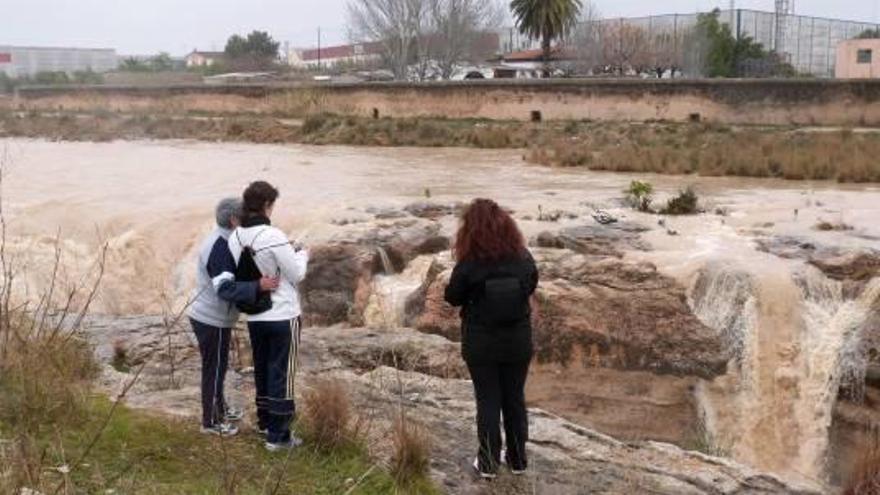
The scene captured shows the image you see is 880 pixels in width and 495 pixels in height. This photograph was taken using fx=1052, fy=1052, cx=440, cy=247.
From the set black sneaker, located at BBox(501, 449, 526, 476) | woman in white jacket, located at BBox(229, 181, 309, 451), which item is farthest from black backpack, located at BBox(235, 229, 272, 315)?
black sneaker, located at BBox(501, 449, 526, 476)

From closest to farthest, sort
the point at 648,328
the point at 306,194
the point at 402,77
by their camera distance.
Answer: the point at 648,328 < the point at 306,194 < the point at 402,77

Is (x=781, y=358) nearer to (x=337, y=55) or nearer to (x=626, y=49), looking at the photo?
(x=626, y=49)

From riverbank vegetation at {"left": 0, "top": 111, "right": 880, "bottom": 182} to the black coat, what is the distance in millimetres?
14832

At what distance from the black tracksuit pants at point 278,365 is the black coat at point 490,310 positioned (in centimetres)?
78

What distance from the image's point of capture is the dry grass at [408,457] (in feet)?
15.3

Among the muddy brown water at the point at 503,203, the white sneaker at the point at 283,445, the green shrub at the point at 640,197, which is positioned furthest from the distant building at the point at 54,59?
the white sneaker at the point at 283,445

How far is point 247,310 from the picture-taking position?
4887 mm

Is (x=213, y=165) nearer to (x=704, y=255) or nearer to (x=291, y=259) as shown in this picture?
(x=704, y=255)

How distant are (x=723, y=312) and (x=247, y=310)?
246 inches

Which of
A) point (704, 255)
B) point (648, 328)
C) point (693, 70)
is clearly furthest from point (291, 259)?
point (693, 70)

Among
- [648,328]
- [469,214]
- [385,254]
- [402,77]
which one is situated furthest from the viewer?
[402,77]

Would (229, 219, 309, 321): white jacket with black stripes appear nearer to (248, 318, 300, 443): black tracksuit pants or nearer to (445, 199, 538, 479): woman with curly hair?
(248, 318, 300, 443): black tracksuit pants

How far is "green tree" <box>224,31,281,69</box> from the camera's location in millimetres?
72688

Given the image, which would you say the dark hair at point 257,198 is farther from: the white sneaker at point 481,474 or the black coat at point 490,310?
the white sneaker at point 481,474
